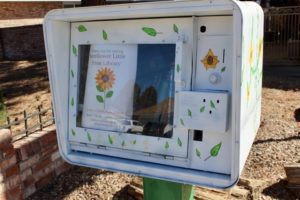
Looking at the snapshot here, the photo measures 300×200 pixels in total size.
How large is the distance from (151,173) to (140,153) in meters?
0.15

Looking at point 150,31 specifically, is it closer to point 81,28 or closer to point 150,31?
point 150,31

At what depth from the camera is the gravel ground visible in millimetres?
4137

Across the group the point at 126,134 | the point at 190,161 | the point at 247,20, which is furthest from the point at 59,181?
the point at 247,20

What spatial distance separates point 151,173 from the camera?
2.45 meters

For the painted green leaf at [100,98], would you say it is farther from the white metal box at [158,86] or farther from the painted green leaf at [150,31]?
the painted green leaf at [150,31]

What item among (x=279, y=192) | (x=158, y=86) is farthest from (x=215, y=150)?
(x=279, y=192)

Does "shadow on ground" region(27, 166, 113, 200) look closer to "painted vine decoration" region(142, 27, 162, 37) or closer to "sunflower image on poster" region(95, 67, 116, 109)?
"sunflower image on poster" region(95, 67, 116, 109)

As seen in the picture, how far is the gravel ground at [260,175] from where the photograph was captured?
4.14m

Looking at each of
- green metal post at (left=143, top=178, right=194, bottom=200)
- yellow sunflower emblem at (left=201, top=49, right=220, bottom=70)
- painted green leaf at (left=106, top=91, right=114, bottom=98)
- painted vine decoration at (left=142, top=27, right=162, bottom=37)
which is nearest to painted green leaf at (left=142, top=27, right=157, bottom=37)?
painted vine decoration at (left=142, top=27, right=162, bottom=37)

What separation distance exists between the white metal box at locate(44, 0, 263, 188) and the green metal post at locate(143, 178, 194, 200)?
1.13ft

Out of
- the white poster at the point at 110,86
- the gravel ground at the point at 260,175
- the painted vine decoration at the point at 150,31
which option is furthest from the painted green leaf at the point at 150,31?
the gravel ground at the point at 260,175

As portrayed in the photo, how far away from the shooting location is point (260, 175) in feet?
14.7

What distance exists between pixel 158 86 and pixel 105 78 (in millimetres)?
367

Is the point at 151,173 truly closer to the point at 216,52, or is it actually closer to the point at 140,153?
the point at 140,153
